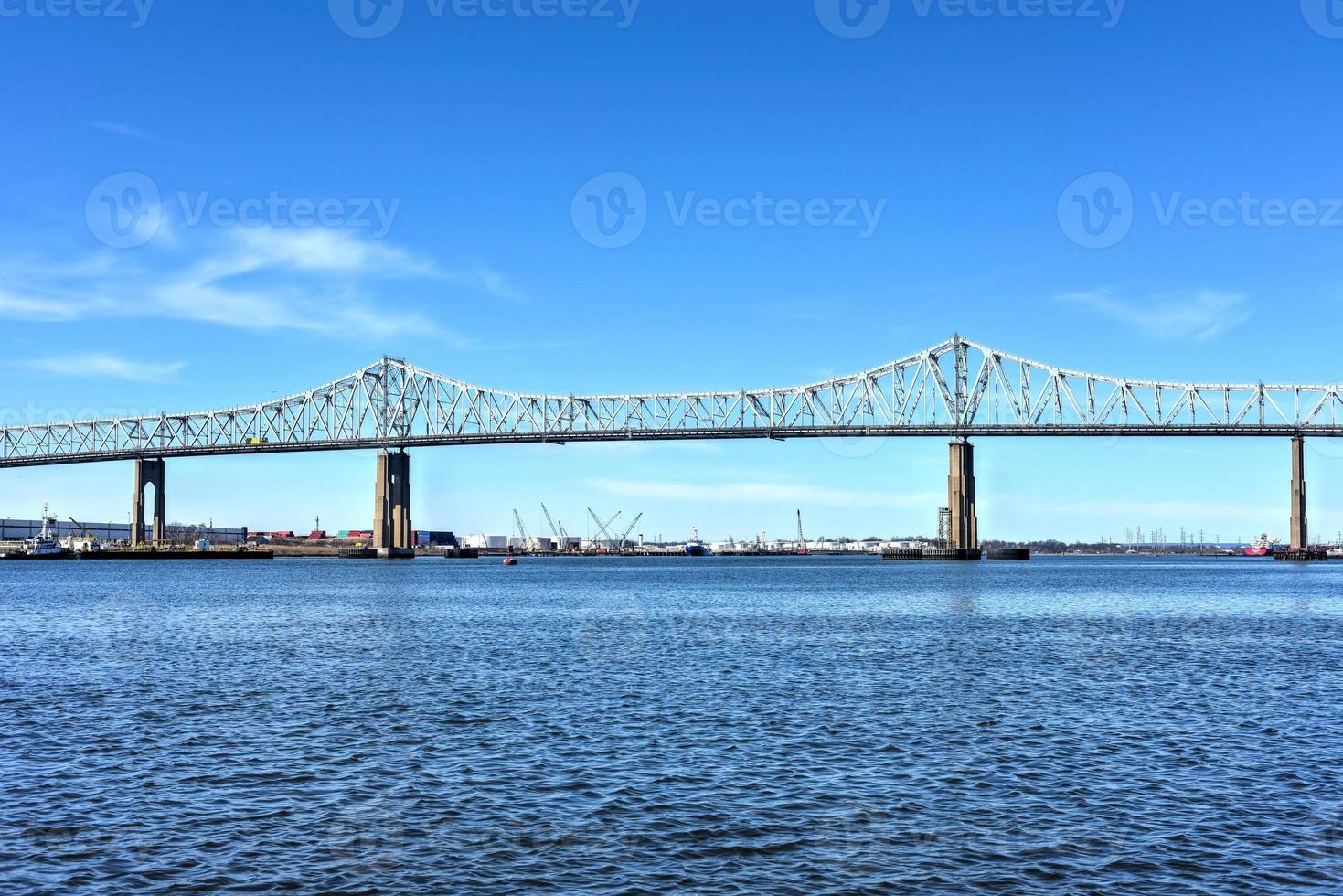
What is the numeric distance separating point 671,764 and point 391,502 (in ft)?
481

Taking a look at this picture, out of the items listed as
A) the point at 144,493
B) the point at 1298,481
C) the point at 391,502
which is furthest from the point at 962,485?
the point at 144,493

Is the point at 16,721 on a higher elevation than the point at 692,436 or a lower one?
lower

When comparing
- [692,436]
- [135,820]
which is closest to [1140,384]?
[692,436]

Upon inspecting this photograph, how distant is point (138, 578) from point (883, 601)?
61.2 m

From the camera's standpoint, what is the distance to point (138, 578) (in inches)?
3780

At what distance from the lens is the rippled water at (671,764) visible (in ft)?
41.2

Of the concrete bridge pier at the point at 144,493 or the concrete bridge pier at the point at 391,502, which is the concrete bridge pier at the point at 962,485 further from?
the concrete bridge pier at the point at 144,493

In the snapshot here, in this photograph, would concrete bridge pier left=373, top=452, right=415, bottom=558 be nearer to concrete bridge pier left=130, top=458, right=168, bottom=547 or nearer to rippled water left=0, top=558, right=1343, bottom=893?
concrete bridge pier left=130, top=458, right=168, bottom=547

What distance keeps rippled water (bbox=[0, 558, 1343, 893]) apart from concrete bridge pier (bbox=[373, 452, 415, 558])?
118948 mm

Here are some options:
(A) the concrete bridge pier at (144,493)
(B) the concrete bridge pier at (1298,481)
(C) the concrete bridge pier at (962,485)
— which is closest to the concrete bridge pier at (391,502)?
(A) the concrete bridge pier at (144,493)

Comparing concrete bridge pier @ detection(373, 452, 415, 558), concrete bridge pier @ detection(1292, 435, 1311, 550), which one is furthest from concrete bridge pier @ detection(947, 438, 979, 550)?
concrete bridge pier @ detection(373, 452, 415, 558)

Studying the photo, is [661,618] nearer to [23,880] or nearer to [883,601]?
[883,601]

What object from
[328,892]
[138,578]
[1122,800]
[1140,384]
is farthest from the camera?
[1140,384]

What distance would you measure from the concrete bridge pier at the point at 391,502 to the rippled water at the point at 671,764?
118948 mm
